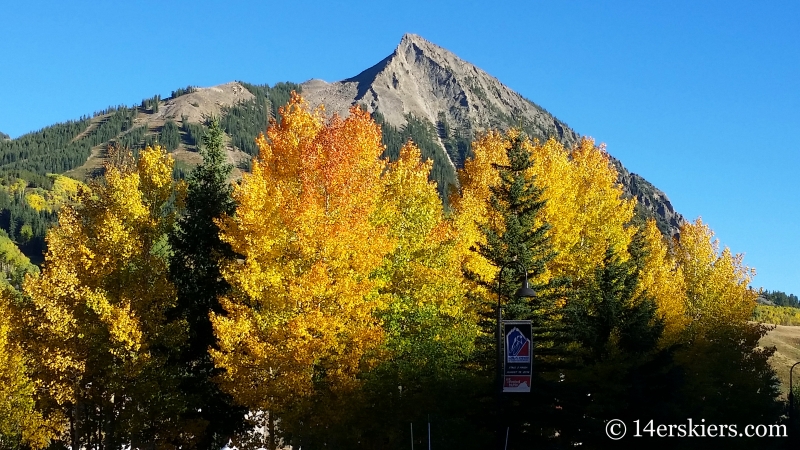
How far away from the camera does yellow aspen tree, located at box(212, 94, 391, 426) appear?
24.1 meters

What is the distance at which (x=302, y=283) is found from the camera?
79.7 ft

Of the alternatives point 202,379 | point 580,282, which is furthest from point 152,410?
point 580,282

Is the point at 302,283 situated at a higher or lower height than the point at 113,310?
higher

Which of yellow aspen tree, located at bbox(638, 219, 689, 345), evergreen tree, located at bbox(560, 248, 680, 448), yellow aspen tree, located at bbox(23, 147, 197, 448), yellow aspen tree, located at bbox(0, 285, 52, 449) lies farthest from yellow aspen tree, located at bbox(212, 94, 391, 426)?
yellow aspen tree, located at bbox(638, 219, 689, 345)

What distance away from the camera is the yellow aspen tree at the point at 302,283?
24078 millimetres

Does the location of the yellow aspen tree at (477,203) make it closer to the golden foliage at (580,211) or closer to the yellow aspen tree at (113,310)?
the golden foliage at (580,211)

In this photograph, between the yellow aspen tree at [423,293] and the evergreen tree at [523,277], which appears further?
the yellow aspen tree at [423,293]

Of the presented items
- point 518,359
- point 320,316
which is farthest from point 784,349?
point 518,359

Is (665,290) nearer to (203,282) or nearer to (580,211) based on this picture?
(580,211)

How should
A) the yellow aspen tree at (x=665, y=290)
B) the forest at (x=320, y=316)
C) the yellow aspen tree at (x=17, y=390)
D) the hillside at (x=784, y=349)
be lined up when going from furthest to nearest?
the hillside at (x=784, y=349) → the yellow aspen tree at (x=665, y=290) → the yellow aspen tree at (x=17, y=390) → the forest at (x=320, y=316)

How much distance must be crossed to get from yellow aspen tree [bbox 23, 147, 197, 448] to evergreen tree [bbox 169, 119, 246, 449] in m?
1.03

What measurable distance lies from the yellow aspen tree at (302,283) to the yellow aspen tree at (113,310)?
4.56m

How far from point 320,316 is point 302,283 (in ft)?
4.30

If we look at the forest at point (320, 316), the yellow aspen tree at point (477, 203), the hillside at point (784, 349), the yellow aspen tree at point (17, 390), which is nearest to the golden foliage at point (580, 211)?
the forest at point (320, 316)
